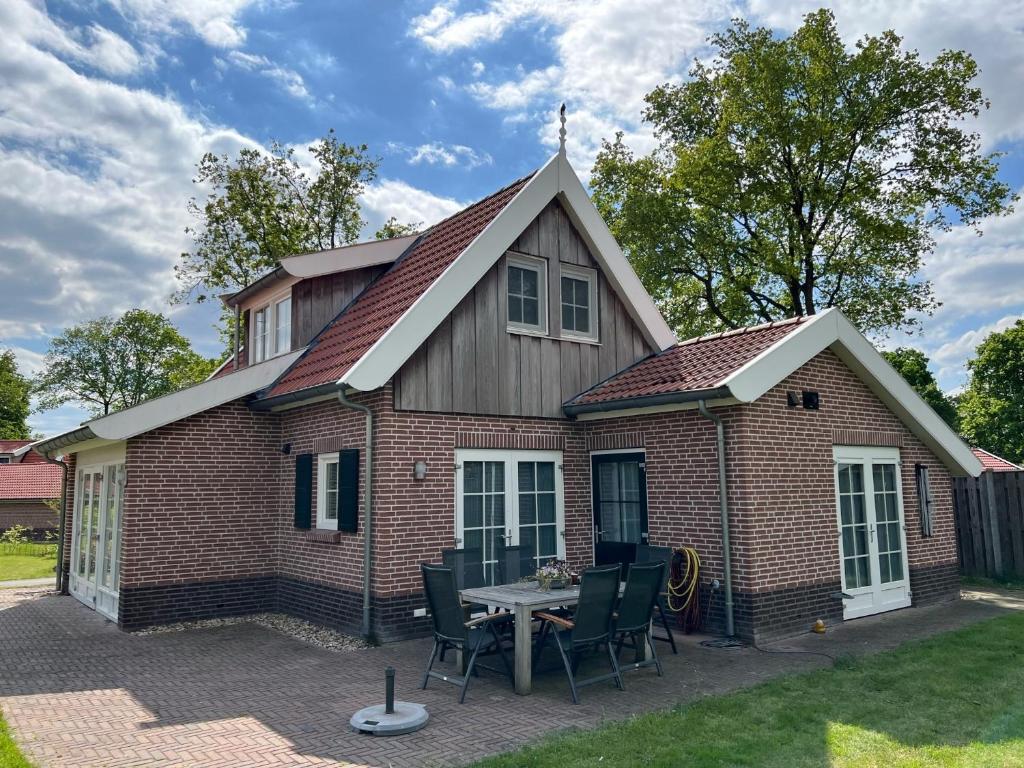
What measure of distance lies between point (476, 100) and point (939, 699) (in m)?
9.36

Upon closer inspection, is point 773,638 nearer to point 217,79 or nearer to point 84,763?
point 84,763

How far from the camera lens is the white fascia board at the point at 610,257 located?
11227mm

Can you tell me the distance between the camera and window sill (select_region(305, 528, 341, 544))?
384 inches

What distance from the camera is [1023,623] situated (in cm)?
977

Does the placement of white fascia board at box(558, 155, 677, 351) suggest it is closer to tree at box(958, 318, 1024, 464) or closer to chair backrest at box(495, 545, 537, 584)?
chair backrest at box(495, 545, 537, 584)

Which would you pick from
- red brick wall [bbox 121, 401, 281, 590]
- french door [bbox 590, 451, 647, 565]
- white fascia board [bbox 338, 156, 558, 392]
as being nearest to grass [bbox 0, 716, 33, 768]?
white fascia board [bbox 338, 156, 558, 392]

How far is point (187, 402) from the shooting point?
10500mm

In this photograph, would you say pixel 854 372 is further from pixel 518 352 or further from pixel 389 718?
pixel 389 718

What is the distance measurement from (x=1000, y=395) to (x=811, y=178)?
17641 mm

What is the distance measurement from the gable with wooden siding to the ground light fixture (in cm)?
393

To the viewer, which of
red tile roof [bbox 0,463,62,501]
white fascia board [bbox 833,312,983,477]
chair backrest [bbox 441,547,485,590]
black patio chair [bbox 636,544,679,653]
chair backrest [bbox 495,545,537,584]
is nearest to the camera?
chair backrest [bbox 441,547,485,590]

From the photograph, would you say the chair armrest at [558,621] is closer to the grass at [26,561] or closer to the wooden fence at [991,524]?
the wooden fence at [991,524]

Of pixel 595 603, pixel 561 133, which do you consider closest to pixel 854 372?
pixel 561 133

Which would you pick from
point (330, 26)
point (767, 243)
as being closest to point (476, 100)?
point (330, 26)
